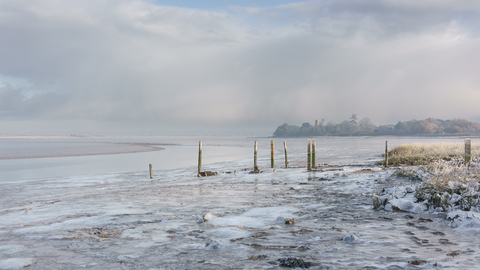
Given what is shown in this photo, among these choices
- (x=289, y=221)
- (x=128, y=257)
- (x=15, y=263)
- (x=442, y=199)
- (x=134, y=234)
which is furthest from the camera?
(x=442, y=199)

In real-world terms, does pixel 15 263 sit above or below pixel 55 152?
above

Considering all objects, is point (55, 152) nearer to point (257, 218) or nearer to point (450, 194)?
point (257, 218)

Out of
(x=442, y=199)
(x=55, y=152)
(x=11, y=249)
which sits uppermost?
(x=442, y=199)

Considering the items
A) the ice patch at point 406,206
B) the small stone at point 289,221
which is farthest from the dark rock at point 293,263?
the ice patch at point 406,206

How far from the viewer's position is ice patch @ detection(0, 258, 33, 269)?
17.5ft

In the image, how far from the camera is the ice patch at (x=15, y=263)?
5336 mm

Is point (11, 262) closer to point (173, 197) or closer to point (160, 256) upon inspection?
point (160, 256)

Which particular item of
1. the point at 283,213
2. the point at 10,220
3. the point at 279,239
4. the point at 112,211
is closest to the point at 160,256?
the point at 279,239

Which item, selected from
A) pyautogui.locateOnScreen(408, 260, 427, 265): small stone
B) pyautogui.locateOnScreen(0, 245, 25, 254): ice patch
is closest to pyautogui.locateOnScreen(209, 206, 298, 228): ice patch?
pyautogui.locateOnScreen(408, 260, 427, 265): small stone

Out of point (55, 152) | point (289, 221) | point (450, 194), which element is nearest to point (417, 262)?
point (289, 221)

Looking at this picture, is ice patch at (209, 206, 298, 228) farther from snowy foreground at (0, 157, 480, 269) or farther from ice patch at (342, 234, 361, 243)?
ice patch at (342, 234, 361, 243)

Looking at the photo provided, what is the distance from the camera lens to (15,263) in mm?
5477

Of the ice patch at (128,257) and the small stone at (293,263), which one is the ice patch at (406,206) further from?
the ice patch at (128,257)

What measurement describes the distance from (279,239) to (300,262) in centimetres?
155
